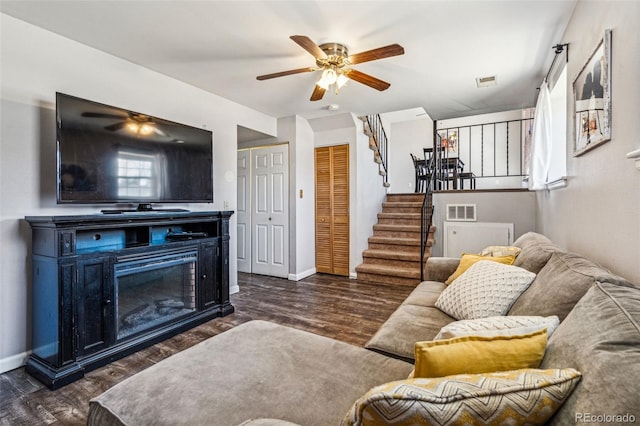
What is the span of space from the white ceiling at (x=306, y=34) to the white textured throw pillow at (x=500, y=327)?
6.70 ft

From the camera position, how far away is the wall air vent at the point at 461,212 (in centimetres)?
441

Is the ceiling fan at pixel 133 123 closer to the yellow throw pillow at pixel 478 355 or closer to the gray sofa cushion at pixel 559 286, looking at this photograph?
the yellow throw pillow at pixel 478 355

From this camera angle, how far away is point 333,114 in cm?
455

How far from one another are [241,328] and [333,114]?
3.70 m

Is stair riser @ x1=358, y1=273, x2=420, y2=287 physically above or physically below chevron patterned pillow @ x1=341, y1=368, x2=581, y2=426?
below

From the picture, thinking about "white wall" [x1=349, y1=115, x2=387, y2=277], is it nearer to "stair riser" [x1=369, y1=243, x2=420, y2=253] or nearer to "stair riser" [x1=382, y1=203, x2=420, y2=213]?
"stair riser" [x1=369, y1=243, x2=420, y2=253]

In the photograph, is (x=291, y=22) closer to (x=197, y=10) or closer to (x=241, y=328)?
(x=197, y=10)

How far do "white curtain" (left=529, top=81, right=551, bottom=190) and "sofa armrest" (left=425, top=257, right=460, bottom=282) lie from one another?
45.5 inches

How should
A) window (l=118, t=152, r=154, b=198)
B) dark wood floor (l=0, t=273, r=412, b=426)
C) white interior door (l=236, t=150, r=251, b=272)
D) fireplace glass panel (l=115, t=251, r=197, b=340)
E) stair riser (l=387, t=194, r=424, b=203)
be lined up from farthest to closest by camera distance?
stair riser (l=387, t=194, r=424, b=203) → white interior door (l=236, t=150, r=251, b=272) → window (l=118, t=152, r=154, b=198) → fireplace glass panel (l=115, t=251, r=197, b=340) → dark wood floor (l=0, t=273, r=412, b=426)

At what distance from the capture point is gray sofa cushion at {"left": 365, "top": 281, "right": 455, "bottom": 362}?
1.45 metres

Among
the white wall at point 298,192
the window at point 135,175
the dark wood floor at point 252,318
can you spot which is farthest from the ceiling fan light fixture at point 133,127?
the white wall at point 298,192

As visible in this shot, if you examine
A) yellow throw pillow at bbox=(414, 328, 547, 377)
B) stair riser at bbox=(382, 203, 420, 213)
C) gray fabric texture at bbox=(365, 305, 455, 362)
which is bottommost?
gray fabric texture at bbox=(365, 305, 455, 362)

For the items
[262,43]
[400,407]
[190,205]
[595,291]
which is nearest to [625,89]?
[595,291]

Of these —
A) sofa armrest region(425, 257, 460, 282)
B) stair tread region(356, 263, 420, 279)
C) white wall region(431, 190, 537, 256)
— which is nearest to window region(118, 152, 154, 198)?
sofa armrest region(425, 257, 460, 282)
